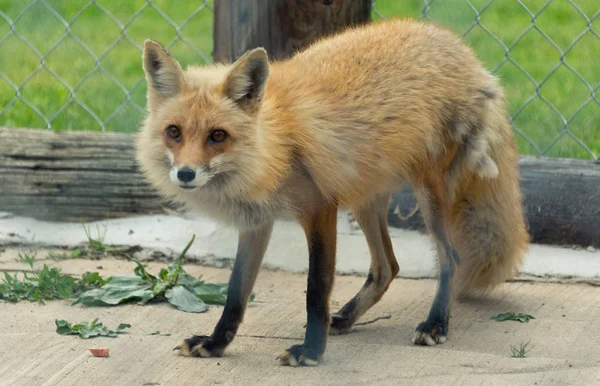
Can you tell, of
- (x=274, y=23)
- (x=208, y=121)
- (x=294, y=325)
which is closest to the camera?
(x=208, y=121)

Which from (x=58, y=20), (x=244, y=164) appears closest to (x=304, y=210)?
(x=244, y=164)

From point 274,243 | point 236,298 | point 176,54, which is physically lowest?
point 274,243

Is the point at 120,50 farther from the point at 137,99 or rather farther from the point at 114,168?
the point at 114,168

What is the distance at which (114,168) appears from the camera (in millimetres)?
4801

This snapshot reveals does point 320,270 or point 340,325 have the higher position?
point 320,270

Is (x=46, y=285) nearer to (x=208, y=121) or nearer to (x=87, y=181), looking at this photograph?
(x=87, y=181)

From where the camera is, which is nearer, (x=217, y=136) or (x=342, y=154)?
(x=217, y=136)

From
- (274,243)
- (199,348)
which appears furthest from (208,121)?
(274,243)

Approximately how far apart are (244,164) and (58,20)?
2550mm

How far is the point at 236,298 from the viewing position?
3.46 metres

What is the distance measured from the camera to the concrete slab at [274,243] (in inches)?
175

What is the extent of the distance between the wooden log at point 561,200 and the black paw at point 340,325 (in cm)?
104

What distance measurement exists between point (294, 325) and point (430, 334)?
53 centimetres

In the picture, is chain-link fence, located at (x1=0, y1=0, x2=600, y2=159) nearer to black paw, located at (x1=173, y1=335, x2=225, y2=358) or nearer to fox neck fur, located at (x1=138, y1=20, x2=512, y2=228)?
fox neck fur, located at (x1=138, y1=20, x2=512, y2=228)
